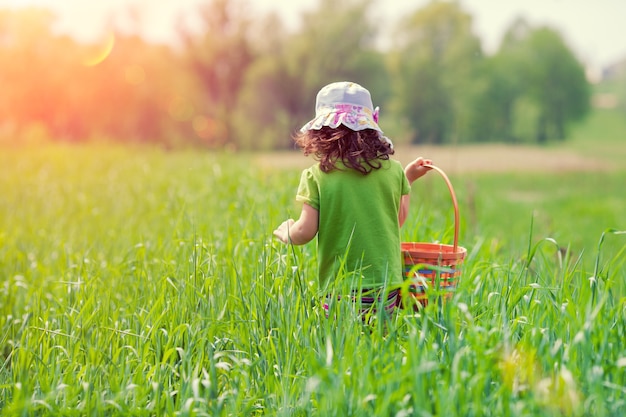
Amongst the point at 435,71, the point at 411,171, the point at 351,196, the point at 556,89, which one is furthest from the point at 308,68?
the point at 351,196

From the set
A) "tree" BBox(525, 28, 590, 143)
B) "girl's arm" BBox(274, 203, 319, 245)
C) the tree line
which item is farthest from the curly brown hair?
"tree" BBox(525, 28, 590, 143)

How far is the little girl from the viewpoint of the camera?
8.93 feet

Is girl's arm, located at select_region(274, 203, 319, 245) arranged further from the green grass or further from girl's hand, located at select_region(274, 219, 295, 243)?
the green grass

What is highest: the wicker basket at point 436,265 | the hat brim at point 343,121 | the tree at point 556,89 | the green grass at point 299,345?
the tree at point 556,89

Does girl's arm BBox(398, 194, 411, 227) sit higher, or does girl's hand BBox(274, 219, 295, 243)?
girl's arm BBox(398, 194, 411, 227)

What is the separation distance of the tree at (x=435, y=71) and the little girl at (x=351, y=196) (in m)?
38.5

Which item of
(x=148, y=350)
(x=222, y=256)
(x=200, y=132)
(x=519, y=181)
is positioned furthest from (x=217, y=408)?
(x=200, y=132)

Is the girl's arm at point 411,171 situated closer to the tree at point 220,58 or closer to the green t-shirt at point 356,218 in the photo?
the green t-shirt at point 356,218

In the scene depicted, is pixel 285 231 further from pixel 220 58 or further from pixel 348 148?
pixel 220 58

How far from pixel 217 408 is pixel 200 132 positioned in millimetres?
41411

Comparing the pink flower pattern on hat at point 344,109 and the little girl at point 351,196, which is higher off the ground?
the pink flower pattern on hat at point 344,109

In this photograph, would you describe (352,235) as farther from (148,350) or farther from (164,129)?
(164,129)

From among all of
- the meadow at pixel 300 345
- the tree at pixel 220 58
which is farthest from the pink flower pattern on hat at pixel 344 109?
the tree at pixel 220 58

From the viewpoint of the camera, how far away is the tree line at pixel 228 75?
4078 centimetres
